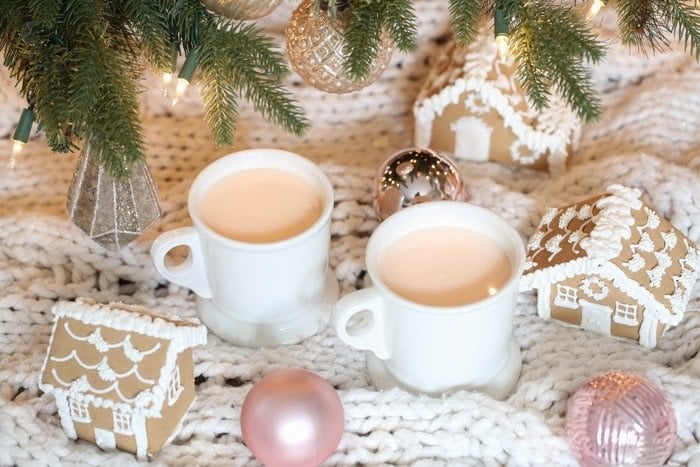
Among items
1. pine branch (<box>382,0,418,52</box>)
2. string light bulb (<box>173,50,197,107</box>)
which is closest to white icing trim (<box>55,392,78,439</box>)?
string light bulb (<box>173,50,197,107</box>)

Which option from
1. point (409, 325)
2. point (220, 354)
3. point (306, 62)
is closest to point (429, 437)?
point (409, 325)

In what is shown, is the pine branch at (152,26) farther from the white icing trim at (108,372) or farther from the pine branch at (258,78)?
the white icing trim at (108,372)

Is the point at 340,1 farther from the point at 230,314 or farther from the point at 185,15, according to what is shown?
the point at 230,314

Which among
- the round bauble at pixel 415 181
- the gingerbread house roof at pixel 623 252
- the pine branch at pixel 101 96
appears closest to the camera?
the pine branch at pixel 101 96

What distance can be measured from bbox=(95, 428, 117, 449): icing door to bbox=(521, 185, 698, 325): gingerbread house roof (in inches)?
13.7

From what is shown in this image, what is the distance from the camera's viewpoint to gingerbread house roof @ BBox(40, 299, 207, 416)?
687mm

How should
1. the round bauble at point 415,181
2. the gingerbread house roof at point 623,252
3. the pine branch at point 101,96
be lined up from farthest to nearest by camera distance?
the round bauble at point 415,181 < the gingerbread house roof at point 623,252 < the pine branch at point 101,96

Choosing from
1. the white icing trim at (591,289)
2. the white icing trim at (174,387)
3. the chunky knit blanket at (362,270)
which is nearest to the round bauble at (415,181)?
the chunky knit blanket at (362,270)

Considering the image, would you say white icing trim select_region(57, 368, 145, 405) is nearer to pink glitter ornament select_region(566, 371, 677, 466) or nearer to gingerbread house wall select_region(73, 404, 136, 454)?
gingerbread house wall select_region(73, 404, 136, 454)

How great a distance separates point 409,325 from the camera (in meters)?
0.71

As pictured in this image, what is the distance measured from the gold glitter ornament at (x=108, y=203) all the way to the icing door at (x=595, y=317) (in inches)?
15.5

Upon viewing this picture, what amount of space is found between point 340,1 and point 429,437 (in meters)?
0.34

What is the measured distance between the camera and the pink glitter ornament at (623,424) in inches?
26.9

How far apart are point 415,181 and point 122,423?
→ 1.10ft
